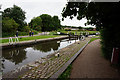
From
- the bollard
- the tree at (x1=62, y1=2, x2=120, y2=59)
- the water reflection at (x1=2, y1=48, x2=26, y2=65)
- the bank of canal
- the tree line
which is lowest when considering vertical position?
the water reflection at (x1=2, y1=48, x2=26, y2=65)

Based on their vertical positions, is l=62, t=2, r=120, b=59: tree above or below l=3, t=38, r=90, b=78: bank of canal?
above

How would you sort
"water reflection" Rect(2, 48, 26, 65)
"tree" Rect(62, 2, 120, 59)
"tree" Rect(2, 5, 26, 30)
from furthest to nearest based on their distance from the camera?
"tree" Rect(2, 5, 26, 30), "water reflection" Rect(2, 48, 26, 65), "tree" Rect(62, 2, 120, 59)

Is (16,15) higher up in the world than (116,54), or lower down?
higher up

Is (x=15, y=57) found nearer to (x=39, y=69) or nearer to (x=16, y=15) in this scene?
(x=39, y=69)

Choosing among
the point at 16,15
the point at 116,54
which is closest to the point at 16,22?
the point at 16,15

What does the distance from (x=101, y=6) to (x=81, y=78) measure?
3.12m

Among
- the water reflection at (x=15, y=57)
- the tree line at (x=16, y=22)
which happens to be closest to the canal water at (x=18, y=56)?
the water reflection at (x=15, y=57)

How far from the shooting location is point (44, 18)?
4950cm

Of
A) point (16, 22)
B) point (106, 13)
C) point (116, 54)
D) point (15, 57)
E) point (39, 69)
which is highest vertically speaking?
point (16, 22)

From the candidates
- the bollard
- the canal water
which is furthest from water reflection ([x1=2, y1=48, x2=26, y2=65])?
the bollard

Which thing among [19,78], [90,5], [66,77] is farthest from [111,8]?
[19,78]

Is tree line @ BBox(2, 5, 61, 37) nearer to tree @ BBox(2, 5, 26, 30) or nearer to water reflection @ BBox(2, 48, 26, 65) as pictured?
tree @ BBox(2, 5, 26, 30)

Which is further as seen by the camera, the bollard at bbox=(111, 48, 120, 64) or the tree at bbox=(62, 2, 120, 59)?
the bollard at bbox=(111, 48, 120, 64)

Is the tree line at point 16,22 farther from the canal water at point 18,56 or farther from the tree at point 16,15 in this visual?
the canal water at point 18,56
